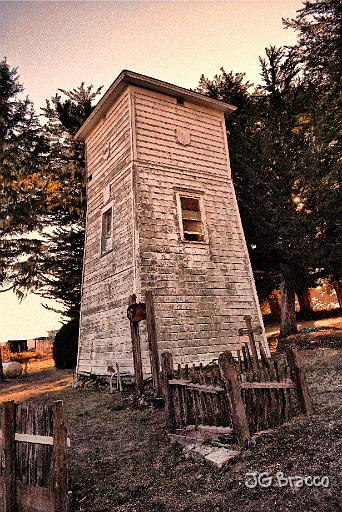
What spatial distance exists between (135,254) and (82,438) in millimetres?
4864

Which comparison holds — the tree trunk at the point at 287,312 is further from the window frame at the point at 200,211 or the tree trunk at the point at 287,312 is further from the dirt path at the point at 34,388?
the dirt path at the point at 34,388

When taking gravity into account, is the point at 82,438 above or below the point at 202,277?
below

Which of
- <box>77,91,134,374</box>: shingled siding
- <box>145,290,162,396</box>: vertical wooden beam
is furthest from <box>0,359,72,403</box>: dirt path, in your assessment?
<box>145,290,162,396</box>: vertical wooden beam

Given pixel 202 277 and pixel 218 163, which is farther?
pixel 218 163

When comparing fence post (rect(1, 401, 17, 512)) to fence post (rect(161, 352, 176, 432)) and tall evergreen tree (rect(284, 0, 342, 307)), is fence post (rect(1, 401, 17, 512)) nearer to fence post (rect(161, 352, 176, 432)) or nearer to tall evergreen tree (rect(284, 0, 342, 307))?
fence post (rect(161, 352, 176, 432))

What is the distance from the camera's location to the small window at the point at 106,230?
37.3ft

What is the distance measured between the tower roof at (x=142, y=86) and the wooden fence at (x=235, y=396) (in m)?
9.47

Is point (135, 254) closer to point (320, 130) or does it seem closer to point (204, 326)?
point (204, 326)

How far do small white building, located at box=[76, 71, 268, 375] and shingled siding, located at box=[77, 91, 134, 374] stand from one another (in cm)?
4

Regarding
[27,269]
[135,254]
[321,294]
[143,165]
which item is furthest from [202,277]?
[321,294]

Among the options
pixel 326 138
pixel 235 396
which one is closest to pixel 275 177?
pixel 326 138

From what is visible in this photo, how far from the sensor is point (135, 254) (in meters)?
9.30

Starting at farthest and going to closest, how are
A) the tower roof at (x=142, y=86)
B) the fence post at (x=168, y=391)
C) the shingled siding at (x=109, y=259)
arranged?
1. the tower roof at (x=142, y=86)
2. the shingled siding at (x=109, y=259)
3. the fence post at (x=168, y=391)

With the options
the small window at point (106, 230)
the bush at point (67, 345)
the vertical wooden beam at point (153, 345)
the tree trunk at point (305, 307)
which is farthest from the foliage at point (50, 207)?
the tree trunk at point (305, 307)
